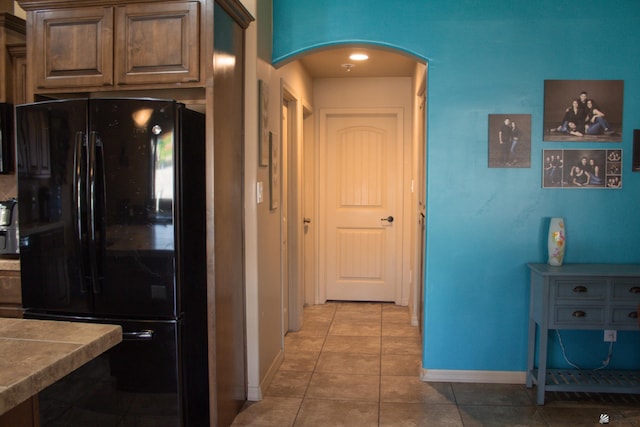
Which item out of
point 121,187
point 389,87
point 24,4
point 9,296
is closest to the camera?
point 121,187

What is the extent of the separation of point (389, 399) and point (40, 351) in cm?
239

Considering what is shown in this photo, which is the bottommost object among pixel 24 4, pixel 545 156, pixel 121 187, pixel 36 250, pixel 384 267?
pixel 384 267

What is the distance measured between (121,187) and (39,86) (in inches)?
31.6

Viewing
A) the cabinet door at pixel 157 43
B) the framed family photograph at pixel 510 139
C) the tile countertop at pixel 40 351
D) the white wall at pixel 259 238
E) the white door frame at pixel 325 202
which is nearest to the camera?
the tile countertop at pixel 40 351

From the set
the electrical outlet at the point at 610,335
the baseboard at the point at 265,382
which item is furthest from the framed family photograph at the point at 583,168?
the baseboard at the point at 265,382

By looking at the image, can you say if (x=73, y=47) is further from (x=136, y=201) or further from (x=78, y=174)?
(x=136, y=201)

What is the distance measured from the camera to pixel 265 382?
3.37m

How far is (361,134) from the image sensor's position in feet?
18.8

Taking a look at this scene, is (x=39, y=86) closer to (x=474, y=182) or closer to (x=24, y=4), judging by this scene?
(x=24, y=4)

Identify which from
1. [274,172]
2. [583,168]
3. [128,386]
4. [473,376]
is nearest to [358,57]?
[274,172]

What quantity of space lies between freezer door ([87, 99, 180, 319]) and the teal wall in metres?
1.37

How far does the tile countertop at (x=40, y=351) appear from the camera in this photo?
1.13m

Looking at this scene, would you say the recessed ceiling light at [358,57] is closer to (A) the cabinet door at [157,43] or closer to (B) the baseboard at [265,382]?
(A) the cabinet door at [157,43]

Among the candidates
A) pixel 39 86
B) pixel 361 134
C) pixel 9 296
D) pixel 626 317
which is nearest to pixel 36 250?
pixel 9 296
